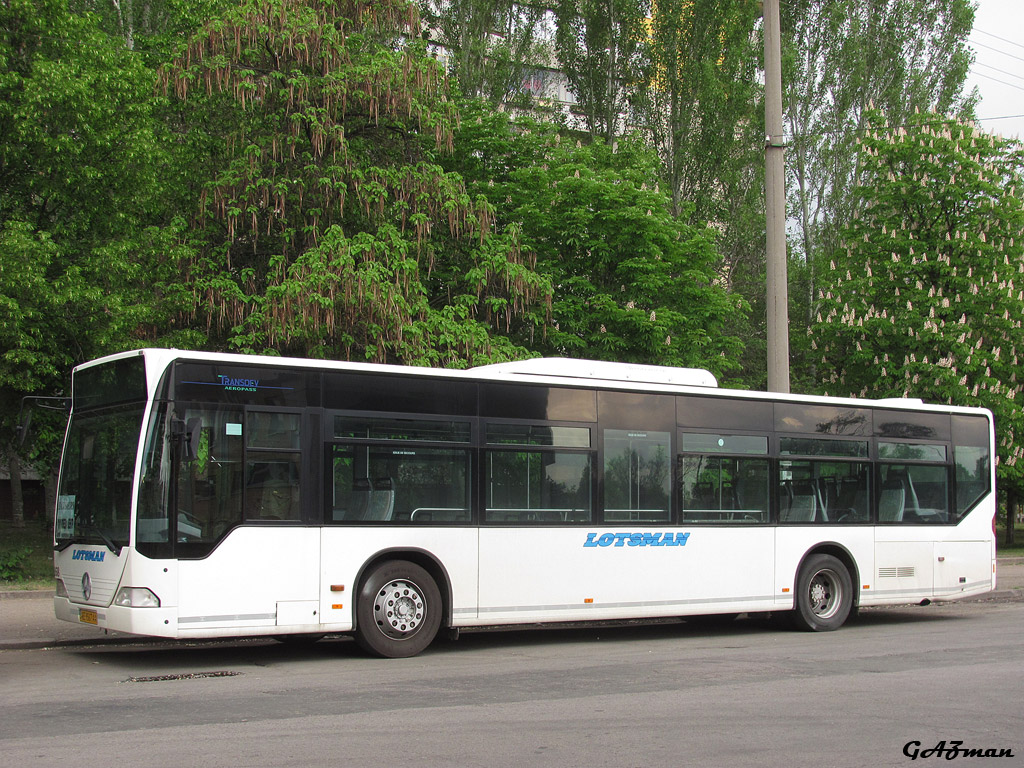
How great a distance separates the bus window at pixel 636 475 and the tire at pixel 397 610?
8.28ft

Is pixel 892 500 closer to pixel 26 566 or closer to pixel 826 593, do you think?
pixel 826 593

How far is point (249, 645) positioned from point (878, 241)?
21.5m

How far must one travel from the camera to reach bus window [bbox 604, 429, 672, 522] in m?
12.8

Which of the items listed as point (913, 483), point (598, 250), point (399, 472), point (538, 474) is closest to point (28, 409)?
point (399, 472)

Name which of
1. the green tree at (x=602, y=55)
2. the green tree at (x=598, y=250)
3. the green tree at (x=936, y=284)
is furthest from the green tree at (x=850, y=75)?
the green tree at (x=598, y=250)

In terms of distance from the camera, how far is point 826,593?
1479 centimetres

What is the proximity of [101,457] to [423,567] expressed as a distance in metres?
3.48

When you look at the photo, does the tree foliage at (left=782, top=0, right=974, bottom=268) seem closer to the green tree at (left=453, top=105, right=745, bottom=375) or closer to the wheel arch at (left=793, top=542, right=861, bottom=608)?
the green tree at (left=453, top=105, right=745, bottom=375)

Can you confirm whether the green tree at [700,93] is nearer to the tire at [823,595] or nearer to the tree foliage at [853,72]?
the tree foliage at [853,72]

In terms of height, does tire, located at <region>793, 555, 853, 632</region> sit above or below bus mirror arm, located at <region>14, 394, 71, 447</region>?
below

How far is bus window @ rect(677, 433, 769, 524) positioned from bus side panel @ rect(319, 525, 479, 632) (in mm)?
3168

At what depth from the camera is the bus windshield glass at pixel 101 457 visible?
10.2 meters

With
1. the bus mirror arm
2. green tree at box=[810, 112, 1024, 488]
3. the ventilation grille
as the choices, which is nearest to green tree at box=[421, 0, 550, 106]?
green tree at box=[810, 112, 1024, 488]

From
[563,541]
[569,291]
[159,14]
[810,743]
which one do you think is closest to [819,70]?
[569,291]
